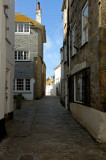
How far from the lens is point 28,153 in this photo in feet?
13.5

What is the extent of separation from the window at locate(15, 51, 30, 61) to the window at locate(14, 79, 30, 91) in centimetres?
270

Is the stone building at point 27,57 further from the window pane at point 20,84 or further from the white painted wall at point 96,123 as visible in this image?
the white painted wall at point 96,123

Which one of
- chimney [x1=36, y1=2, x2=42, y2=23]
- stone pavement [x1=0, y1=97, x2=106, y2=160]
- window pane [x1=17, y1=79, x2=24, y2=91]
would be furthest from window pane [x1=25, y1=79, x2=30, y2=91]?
stone pavement [x1=0, y1=97, x2=106, y2=160]

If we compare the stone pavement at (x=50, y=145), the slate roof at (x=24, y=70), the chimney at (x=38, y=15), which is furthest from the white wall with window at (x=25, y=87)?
the stone pavement at (x=50, y=145)

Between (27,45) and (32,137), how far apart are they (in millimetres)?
16865

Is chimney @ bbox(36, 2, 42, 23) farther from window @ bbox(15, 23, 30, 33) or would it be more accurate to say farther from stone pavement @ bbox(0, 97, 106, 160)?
stone pavement @ bbox(0, 97, 106, 160)

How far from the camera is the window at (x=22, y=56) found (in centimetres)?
2062

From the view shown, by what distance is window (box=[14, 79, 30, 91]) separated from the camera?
20.1 m

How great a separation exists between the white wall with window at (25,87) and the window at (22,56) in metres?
2.57

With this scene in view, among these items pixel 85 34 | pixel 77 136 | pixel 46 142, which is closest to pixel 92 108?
pixel 77 136

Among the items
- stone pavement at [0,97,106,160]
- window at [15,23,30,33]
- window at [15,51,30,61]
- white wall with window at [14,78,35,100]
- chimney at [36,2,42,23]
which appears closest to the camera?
stone pavement at [0,97,106,160]

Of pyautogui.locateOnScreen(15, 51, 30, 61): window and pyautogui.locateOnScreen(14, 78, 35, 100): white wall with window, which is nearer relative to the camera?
pyautogui.locateOnScreen(14, 78, 35, 100): white wall with window

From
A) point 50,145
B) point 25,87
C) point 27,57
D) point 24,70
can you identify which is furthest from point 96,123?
point 27,57

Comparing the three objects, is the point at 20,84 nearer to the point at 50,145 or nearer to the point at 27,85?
the point at 27,85
